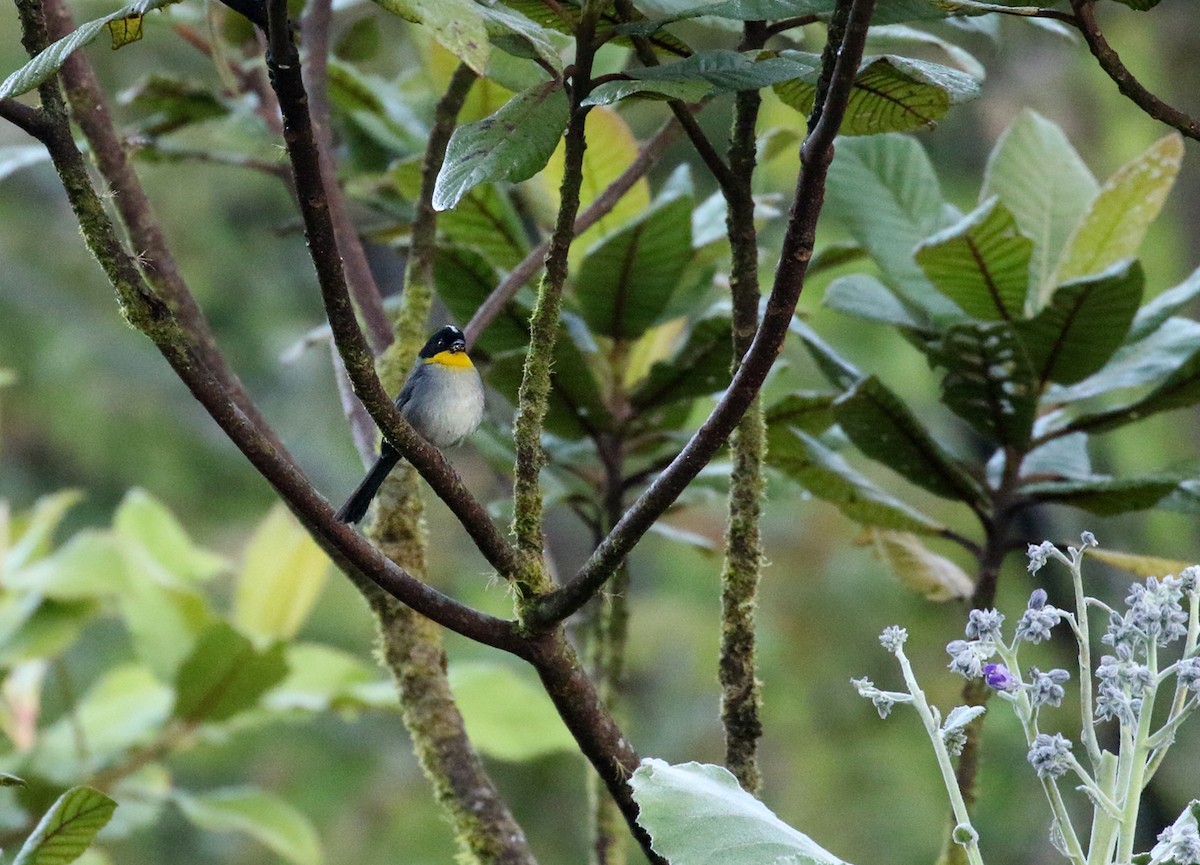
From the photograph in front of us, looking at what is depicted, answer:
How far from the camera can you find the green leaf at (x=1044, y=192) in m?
1.77

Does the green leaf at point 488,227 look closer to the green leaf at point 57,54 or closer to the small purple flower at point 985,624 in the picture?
the green leaf at point 57,54

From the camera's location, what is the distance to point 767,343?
2.84 feet

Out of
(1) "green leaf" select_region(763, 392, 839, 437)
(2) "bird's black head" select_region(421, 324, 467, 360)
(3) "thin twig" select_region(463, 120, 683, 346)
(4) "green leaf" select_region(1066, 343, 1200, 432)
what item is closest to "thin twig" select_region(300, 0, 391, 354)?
(3) "thin twig" select_region(463, 120, 683, 346)

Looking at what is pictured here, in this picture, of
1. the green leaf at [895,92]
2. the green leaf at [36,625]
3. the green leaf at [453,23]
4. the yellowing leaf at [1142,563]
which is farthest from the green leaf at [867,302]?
the green leaf at [36,625]

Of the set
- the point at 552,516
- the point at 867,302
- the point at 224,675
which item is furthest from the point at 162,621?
the point at 552,516

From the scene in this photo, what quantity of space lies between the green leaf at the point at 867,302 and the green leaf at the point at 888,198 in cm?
3

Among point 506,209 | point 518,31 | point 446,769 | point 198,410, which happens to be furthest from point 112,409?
point 518,31

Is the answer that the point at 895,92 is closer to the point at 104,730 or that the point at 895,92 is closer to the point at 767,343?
the point at 767,343

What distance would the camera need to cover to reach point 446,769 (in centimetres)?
131

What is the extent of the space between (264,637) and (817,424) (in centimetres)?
105

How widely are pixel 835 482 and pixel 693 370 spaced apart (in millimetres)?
273

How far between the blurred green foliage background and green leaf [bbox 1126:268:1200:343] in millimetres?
2854

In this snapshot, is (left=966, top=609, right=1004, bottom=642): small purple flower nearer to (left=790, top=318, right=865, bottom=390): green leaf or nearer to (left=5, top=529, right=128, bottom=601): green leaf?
(left=790, top=318, right=865, bottom=390): green leaf

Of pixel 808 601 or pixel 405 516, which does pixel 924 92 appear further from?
pixel 808 601
